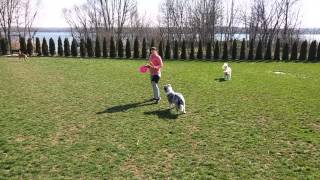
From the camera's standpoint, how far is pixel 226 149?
6.79 m

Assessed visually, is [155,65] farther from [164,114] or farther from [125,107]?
[164,114]

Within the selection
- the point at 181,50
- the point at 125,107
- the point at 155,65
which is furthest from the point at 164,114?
the point at 181,50

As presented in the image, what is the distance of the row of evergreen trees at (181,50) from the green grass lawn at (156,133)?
16390 mm

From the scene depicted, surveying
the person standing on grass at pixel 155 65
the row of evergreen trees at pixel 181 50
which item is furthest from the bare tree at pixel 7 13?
the person standing on grass at pixel 155 65

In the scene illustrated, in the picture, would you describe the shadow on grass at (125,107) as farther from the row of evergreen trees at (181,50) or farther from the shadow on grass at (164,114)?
the row of evergreen trees at (181,50)

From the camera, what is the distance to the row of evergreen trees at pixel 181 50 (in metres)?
29.4

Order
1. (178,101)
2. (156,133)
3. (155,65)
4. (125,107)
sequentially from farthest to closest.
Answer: (155,65), (125,107), (178,101), (156,133)

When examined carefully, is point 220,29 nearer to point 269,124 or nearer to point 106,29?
point 106,29

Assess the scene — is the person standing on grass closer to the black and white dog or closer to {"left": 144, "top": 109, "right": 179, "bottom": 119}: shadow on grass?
{"left": 144, "top": 109, "right": 179, "bottom": 119}: shadow on grass

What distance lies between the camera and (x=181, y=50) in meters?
30.6

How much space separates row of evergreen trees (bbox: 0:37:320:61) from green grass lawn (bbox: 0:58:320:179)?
645 inches

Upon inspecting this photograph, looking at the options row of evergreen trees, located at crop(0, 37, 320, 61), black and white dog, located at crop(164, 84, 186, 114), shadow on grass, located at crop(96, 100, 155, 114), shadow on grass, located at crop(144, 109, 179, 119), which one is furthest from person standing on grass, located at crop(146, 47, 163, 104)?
row of evergreen trees, located at crop(0, 37, 320, 61)

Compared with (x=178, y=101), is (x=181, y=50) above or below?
above

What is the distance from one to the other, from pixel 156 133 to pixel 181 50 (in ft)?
76.6
